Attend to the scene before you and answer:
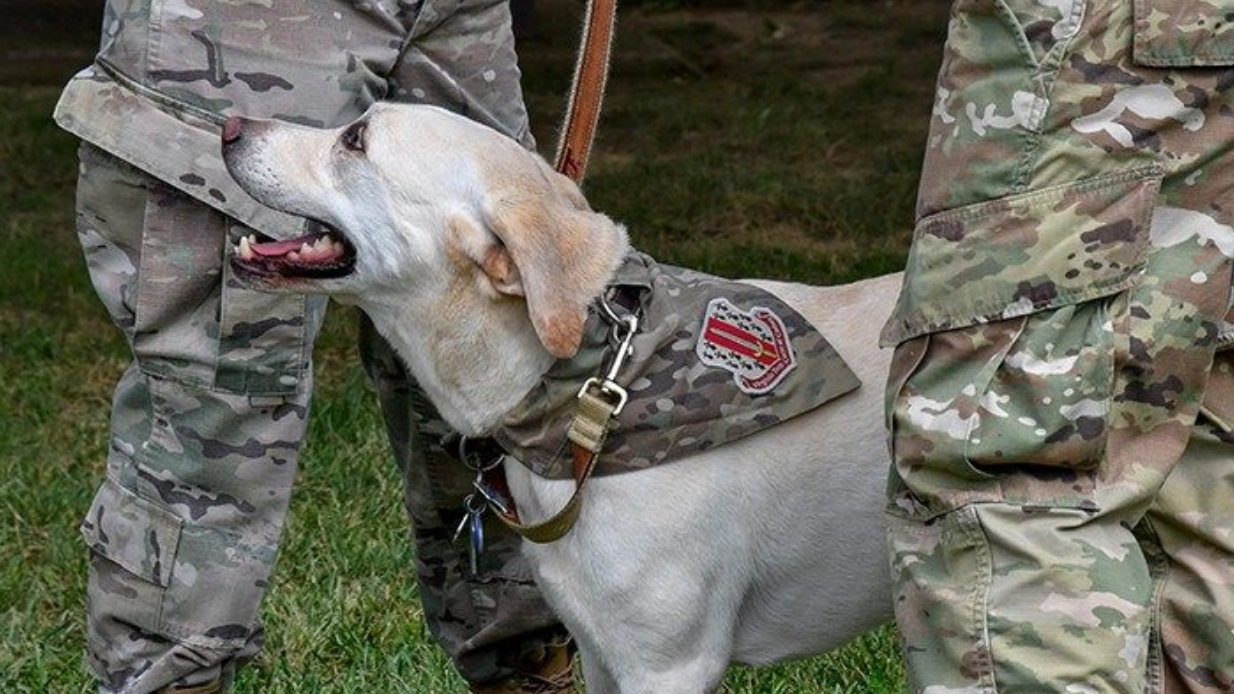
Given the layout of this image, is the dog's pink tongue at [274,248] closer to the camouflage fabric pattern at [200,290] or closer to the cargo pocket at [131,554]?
the camouflage fabric pattern at [200,290]

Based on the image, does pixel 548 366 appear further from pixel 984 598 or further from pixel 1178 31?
pixel 1178 31

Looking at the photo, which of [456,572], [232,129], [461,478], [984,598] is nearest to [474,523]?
[461,478]

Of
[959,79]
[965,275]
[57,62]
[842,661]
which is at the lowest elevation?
[57,62]

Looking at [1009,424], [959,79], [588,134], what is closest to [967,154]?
[959,79]

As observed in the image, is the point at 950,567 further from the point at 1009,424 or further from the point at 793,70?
the point at 793,70

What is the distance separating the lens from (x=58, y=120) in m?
3.49

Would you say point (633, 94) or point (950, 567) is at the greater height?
point (950, 567)

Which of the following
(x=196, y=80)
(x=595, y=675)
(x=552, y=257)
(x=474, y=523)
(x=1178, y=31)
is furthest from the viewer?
(x=474, y=523)

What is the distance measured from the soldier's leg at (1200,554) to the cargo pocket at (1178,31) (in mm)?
462

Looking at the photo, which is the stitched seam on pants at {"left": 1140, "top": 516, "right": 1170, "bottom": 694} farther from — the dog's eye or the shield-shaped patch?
the dog's eye

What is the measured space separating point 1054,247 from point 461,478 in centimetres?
151

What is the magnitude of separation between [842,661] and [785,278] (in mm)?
3411

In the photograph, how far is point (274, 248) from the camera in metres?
3.44

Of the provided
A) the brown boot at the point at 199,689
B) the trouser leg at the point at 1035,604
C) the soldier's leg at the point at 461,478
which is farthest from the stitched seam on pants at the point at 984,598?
the brown boot at the point at 199,689
